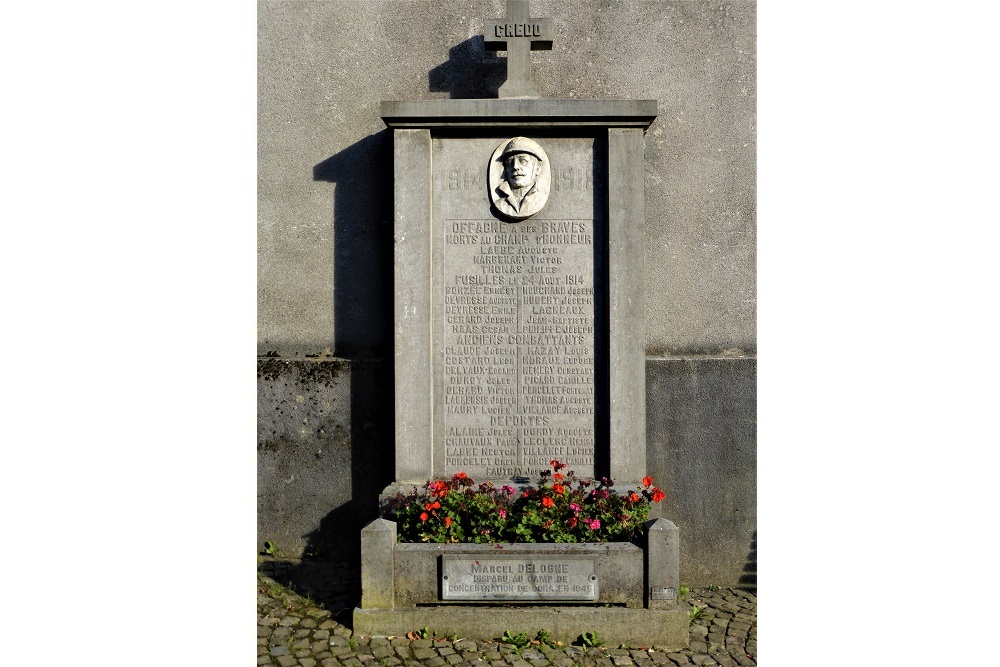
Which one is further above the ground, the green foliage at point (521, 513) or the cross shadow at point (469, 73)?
the cross shadow at point (469, 73)

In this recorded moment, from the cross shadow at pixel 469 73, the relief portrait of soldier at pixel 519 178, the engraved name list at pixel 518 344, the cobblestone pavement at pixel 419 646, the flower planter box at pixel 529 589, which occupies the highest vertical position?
the cross shadow at pixel 469 73

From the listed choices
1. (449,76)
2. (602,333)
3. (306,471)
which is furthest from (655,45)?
(306,471)

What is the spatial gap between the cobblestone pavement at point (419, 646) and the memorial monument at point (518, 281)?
3.31 ft

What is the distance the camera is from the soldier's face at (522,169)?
5.21 meters

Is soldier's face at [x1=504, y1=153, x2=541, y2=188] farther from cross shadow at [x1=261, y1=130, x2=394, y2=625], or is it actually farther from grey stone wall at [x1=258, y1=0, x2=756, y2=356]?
cross shadow at [x1=261, y1=130, x2=394, y2=625]

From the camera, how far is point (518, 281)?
530 centimetres

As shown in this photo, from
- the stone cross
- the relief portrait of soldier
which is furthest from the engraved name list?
the stone cross

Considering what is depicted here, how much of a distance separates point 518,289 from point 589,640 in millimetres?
2522

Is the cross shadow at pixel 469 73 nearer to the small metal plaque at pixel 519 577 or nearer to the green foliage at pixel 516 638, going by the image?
the small metal plaque at pixel 519 577

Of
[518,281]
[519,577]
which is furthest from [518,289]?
[519,577]

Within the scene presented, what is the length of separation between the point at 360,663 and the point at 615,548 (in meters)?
1.76

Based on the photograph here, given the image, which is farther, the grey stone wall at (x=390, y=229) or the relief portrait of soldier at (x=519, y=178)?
the grey stone wall at (x=390, y=229)

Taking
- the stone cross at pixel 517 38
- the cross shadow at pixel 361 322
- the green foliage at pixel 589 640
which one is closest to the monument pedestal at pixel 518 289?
the stone cross at pixel 517 38

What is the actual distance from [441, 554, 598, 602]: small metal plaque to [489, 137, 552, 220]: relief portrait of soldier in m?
2.51
